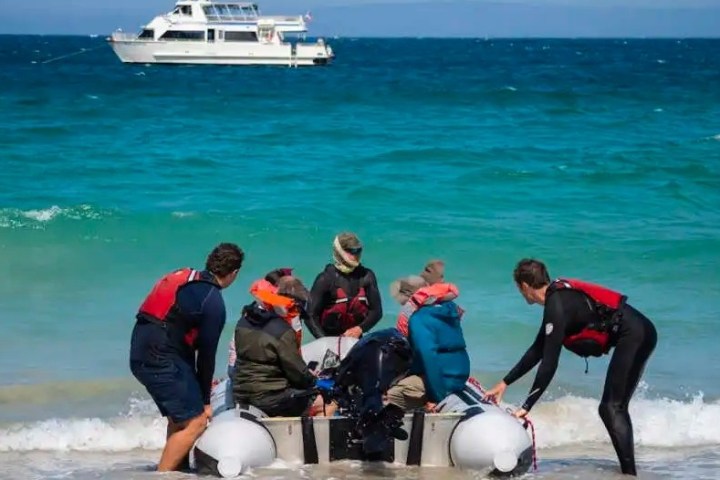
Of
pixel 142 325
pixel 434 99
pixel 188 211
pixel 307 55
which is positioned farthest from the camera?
pixel 307 55

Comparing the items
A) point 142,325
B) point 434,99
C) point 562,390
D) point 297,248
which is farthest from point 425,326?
point 434,99

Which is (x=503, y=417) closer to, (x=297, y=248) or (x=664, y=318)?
(x=664, y=318)

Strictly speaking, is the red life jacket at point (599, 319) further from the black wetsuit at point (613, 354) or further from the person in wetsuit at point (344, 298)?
the person in wetsuit at point (344, 298)

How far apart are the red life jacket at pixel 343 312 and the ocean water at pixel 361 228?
1.40m

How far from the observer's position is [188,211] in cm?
1769

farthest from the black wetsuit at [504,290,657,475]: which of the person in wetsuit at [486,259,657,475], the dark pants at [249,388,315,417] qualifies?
Result: the dark pants at [249,388,315,417]

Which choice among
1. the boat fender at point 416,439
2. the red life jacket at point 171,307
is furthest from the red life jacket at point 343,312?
the red life jacket at point 171,307

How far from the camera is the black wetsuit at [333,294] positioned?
802 centimetres

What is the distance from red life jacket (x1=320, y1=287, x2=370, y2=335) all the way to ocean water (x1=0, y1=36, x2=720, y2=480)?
1.40 m

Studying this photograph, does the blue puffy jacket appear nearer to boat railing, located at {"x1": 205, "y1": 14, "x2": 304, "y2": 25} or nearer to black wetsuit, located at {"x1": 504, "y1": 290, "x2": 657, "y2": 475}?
black wetsuit, located at {"x1": 504, "y1": 290, "x2": 657, "y2": 475}

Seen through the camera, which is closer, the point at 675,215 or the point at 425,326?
the point at 425,326

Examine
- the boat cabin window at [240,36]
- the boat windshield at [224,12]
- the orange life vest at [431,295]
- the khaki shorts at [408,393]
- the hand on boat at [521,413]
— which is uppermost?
the boat windshield at [224,12]

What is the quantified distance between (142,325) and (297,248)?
9316mm

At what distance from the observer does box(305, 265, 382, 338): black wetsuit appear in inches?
316
